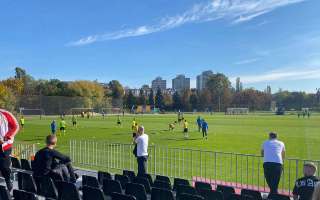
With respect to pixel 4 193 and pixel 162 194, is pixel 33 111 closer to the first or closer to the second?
pixel 4 193

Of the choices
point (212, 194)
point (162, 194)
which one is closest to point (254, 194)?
point (212, 194)

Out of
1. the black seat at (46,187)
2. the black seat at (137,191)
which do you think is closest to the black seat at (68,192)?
the black seat at (46,187)

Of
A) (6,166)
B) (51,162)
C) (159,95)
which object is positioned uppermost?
(159,95)

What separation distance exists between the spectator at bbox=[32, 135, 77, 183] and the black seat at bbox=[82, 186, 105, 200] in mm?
1115

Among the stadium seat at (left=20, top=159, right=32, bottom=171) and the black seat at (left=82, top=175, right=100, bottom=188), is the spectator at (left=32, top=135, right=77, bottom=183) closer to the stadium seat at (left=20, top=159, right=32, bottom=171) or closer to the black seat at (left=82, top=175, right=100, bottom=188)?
the black seat at (left=82, top=175, right=100, bottom=188)

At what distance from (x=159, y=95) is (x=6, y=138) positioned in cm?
13773

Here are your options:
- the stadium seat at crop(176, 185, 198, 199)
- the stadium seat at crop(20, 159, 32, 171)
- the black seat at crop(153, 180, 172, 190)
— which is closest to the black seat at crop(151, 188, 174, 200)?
the stadium seat at crop(176, 185, 198, 199)

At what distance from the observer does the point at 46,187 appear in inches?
313

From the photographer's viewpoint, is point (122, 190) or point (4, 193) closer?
point (4, 193)

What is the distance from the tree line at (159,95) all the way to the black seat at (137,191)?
101m

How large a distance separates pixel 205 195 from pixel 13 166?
6.94m

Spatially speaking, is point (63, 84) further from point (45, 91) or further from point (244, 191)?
point (244, 191)

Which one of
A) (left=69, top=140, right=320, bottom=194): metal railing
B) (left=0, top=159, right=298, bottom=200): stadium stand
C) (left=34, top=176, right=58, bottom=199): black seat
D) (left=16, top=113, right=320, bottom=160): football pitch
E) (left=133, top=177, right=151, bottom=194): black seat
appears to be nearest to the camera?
(left=0, top=159, right=298, bottom=200): stadium stand

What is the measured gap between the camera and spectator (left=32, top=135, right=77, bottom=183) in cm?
784
